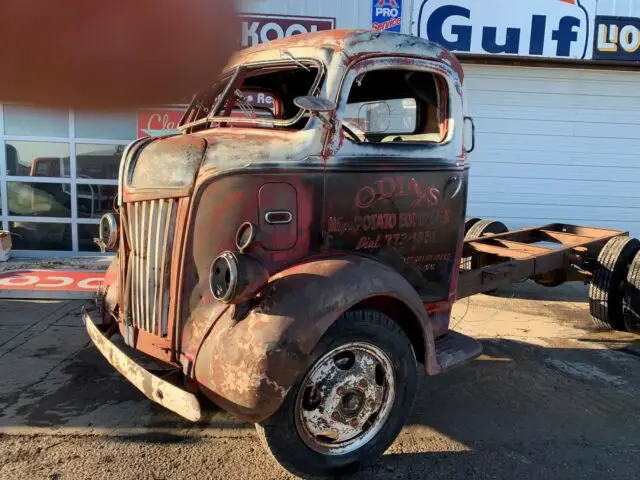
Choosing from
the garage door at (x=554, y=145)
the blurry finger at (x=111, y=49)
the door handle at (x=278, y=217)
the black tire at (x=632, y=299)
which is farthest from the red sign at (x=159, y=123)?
the black tire at (x=632, y=299)

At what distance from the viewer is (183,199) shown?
271cm

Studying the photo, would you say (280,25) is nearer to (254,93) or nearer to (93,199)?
(93,199)

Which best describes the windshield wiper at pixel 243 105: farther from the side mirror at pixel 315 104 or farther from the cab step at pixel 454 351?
the cab step at pixel 454 351

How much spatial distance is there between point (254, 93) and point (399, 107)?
3.76 ft

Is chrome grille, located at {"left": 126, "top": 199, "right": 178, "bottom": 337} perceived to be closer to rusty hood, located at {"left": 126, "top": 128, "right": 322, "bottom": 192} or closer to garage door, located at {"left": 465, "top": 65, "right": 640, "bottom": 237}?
rusty hood, located at {"left": 126, "top": 128, "right": 322, "bottom": 192}

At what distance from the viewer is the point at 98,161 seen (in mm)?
8414

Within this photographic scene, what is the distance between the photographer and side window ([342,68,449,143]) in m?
3.48

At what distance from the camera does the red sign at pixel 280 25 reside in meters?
7.62

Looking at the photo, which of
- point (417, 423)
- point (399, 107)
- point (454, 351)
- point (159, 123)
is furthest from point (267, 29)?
point (417, 423)

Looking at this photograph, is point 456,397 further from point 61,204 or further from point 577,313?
point 61,204

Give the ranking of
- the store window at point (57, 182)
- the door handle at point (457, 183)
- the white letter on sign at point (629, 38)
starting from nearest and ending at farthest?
the door handle at point (457, 183), the white letter on sign at point (629, 38), the store window at point (57, 182)

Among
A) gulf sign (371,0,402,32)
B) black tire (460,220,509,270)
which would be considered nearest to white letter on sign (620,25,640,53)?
gulf sign (371,0,402,32)

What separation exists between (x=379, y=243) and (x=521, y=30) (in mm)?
6331

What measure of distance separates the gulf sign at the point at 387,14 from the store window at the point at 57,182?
401 centimetres
